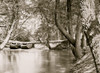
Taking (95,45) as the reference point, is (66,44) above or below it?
below

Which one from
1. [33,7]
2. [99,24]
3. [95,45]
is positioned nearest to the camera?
[95,45]

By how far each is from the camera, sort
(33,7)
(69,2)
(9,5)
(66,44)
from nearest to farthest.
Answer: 1. (9,5)
2. (69,2)
3. (33,7)
4. (66,44)

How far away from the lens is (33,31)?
3984cm

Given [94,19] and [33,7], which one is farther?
[33,7]

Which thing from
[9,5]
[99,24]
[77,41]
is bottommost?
[77,41]

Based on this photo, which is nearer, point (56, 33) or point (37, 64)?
point (37, 64)

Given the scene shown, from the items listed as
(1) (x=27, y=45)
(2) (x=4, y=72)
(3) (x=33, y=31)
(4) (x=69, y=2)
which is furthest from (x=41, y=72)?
(3) (x=33, y=31)

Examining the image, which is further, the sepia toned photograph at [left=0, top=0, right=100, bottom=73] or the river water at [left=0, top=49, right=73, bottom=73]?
the river water at [left=0, top=49, right=73, bottom=73]

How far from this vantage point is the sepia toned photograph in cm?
374

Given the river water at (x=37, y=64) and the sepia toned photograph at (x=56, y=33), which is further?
the river water at (x=37, y=64)

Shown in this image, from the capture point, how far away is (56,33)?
33469mm

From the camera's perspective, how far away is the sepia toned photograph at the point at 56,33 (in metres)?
3.74

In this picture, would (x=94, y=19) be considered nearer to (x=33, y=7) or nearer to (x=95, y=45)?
(x=95, y=45)

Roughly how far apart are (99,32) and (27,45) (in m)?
24.1
